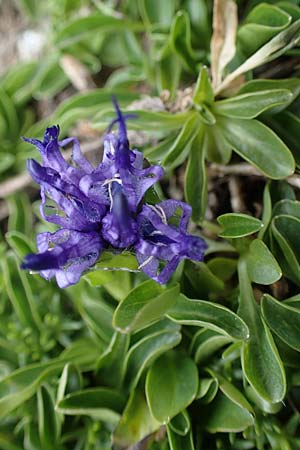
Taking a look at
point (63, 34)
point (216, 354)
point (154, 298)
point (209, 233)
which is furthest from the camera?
point (63, 34)

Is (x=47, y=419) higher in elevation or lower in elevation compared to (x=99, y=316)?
lower

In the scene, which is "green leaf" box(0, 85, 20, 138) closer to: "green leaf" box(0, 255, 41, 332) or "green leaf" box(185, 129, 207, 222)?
"green leaf" box(0, 255, 41, 332)

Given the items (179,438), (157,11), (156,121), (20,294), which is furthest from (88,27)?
(179,438)

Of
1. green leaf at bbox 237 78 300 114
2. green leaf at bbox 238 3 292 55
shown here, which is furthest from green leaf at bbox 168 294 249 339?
green leaf at bbox 238 3 292 55

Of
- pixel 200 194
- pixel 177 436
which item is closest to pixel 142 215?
pixel 200 194

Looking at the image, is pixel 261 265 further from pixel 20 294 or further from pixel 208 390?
pixel 20 294

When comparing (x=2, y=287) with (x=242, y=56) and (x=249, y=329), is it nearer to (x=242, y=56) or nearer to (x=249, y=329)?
(x=249, y=329)
